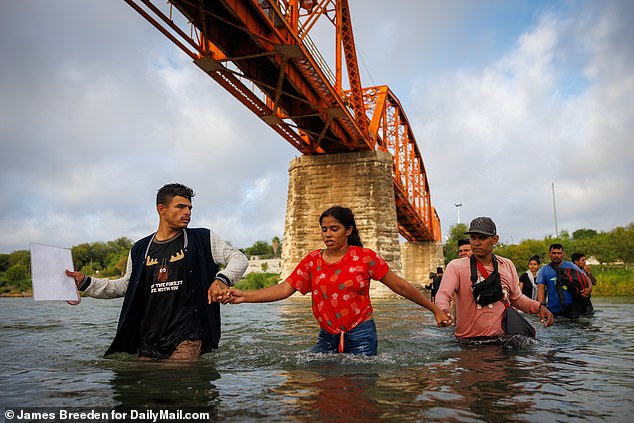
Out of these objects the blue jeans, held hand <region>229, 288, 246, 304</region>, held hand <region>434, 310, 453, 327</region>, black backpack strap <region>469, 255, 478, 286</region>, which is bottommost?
the blue jeans

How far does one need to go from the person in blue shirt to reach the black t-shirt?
5.94m

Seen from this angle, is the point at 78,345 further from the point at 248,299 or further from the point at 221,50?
the point at 221,50

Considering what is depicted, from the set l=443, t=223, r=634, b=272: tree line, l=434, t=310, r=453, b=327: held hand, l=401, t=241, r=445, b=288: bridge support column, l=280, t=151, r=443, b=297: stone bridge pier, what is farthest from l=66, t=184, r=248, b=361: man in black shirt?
l=401, t=241, r=445, b=288: bridge support column

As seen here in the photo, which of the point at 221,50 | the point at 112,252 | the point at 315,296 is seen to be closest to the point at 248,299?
the point at 315,296

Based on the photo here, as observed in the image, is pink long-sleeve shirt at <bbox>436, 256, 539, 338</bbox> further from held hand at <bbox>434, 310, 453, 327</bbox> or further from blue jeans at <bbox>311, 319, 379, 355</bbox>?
blue jeans at <bbox>311, 319, 379, 355</bbox>

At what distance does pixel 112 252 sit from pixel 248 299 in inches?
3913

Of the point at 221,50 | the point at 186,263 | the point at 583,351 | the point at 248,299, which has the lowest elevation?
the point at 583,351

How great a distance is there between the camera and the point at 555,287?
830 cm

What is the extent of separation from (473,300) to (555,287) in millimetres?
4234

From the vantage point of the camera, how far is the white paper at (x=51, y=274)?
12.0 ft

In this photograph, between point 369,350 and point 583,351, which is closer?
point 369,350

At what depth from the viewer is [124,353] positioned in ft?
14.4

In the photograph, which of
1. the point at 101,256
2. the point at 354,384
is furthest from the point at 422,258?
the point at 101,256

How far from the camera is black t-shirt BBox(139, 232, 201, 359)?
3967 millimetres
